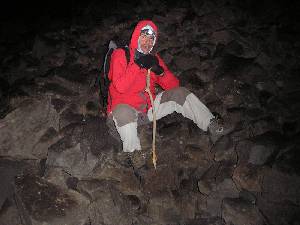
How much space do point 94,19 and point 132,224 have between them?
6541mm

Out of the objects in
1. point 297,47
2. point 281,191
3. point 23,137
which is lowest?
point 281,191

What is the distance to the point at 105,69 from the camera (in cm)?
590

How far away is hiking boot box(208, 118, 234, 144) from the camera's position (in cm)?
605

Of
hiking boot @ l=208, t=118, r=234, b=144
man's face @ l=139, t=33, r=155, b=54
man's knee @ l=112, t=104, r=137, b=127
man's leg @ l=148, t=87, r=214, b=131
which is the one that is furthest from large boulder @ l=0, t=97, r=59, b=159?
hiking boot @ l=208, t=118, r=234, b=144

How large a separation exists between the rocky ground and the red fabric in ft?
2.57

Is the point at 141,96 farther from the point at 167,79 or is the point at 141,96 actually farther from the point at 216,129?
the point at 216,129

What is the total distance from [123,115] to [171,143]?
50.2 inches

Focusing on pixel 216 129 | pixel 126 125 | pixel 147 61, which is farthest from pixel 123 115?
pixel 216 129

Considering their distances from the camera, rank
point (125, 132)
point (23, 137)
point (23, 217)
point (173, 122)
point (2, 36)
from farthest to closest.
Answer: point (2, 36), point (173, 122), point (23, 137), point (125, 132), point (23, 217)

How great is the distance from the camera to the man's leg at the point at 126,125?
19.0ft

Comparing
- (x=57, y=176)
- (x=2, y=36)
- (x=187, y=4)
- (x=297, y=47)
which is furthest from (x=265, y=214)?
(x=2, y=36)

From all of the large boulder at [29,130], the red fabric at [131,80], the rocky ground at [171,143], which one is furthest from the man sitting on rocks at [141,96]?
the large boulder at [29,130]

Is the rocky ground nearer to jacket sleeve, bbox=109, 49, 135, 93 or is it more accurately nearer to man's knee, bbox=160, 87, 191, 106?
man's knee, bbox=160, 87, 191, 106

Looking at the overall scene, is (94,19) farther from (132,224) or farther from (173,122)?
(132,224)
